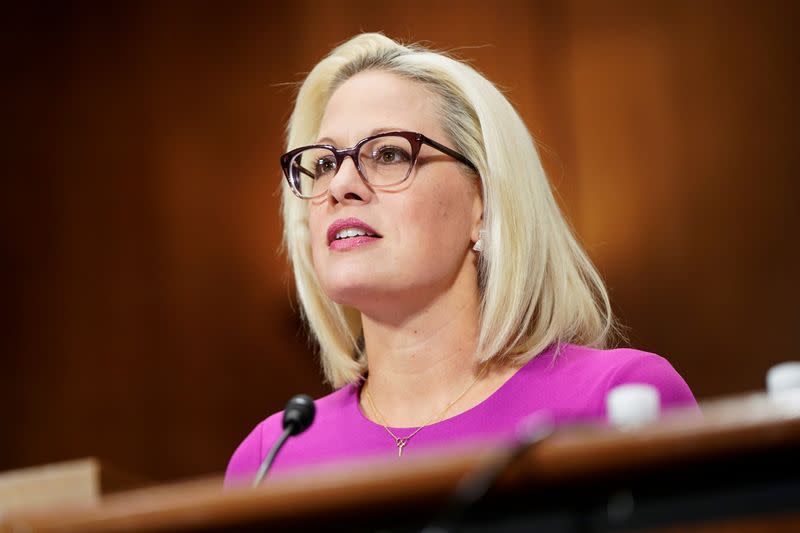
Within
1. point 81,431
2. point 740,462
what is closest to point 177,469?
point 81,431

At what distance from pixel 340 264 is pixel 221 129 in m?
2.48

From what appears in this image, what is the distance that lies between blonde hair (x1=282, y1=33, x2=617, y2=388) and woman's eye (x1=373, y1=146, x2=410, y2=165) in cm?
11

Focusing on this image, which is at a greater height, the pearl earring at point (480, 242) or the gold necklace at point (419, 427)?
the pearl earring at point (480, 242)

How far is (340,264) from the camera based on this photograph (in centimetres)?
171

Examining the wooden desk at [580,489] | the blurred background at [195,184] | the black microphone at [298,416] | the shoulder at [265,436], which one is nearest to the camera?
the wooden desk at [580,489]

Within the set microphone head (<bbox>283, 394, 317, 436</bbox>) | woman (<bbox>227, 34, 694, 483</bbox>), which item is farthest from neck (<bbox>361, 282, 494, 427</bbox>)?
microphone head (<bbox>283, 394, 317, 436</bbox>)

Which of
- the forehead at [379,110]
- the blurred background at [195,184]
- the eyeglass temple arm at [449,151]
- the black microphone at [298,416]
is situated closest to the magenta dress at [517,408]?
the black microphone at [298,416]

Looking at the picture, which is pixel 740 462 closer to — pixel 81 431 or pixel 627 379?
pixel 627 379

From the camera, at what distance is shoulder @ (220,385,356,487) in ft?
6.14

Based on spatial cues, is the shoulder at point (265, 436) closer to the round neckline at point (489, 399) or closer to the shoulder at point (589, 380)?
the round neckline at point (489, 399)

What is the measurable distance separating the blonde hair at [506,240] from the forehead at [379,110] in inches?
1.1

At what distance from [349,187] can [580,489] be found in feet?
3.52

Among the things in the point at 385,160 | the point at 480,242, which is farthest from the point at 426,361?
the point at 385,160

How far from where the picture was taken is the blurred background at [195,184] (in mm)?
3689
